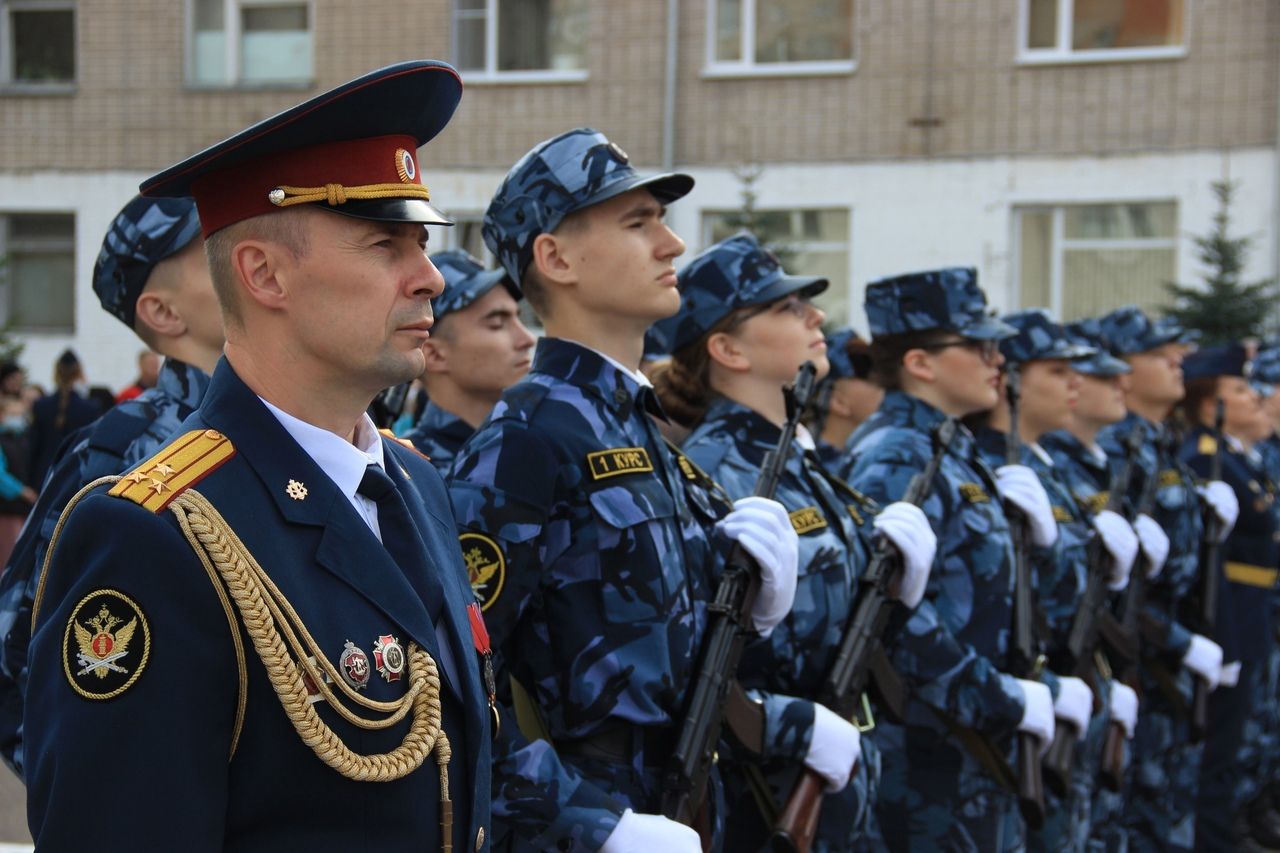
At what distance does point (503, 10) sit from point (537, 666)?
14167 millimetres

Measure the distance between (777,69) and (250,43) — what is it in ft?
18.8

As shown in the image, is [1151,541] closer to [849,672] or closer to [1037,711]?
[1037,711]

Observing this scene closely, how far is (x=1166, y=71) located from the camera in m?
14.6

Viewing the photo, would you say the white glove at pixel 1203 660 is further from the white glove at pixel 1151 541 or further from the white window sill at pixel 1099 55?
the white window sill at pixel 1099 55

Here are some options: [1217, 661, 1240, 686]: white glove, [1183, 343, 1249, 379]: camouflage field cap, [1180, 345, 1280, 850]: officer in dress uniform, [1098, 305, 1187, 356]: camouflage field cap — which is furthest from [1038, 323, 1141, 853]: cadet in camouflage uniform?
[1183, 343, 1249, 379]: camouflage field cap

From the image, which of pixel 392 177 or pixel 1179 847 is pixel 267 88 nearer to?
pixel 1179 847

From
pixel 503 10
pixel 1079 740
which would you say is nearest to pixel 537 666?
pixel 1079 740

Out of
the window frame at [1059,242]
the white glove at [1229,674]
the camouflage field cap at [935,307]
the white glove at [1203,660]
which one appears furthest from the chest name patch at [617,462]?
the window frame at [1059,242]

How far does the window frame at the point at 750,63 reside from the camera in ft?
50.8

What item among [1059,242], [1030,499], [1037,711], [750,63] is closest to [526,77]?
[750,63]

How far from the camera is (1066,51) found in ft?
48.9

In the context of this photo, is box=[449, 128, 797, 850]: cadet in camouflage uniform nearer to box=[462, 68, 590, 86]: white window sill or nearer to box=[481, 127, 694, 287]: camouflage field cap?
box=[481, 127, 694, 287]: camouflage field cap

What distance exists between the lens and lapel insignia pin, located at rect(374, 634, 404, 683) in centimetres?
204

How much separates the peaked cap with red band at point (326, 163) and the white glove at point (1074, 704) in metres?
3.79
